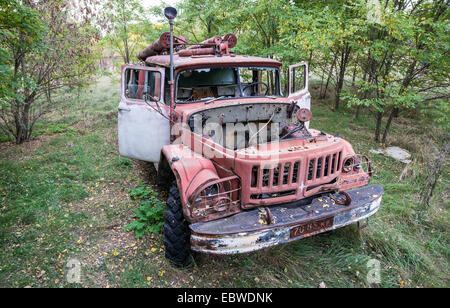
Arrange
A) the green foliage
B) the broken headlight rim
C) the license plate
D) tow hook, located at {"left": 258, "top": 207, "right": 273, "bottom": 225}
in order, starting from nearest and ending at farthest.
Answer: tow hook, located at {"left": 258, "top": 207, "right": 273, "bottom": 225}, the license plate, the broken headlight rim, the green foliage

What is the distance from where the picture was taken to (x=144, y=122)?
15.4 ft

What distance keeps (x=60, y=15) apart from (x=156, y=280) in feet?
22.7

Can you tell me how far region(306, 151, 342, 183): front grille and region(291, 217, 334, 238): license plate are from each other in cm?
45

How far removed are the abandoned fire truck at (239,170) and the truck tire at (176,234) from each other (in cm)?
1

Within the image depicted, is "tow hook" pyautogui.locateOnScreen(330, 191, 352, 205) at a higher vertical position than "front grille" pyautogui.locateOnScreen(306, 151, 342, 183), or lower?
lower

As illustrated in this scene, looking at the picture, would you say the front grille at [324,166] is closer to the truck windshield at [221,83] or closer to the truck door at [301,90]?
the truck windshield at [221,83]

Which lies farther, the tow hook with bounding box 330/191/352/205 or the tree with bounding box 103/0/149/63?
the tree with bounding box 103/0/149/63

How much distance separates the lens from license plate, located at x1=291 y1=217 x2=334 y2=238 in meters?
2.86

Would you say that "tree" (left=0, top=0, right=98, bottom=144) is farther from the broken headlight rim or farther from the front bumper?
the broken headlight rim

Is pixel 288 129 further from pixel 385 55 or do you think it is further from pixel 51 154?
pixel 51 154

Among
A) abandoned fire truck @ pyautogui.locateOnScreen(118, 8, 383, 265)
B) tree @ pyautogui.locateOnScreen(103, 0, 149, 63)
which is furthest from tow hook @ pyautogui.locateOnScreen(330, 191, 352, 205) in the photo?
tree @ pyautogui.locateOnScreen(103, 0, 149, 63)

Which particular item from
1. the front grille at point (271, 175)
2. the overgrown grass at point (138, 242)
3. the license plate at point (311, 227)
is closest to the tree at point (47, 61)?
the overgrown grass at point (138, 242)

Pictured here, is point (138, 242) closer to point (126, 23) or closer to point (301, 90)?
point (301, 90)

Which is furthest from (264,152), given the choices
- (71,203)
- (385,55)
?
(385,55)
